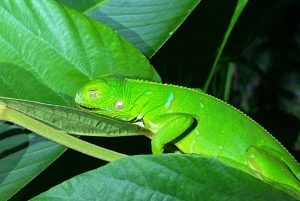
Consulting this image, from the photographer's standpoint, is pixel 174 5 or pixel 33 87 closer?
pixel 33 87

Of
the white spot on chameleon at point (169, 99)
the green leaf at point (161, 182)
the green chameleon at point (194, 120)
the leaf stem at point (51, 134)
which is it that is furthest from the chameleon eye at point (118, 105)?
the green leaf at point (161, 182)

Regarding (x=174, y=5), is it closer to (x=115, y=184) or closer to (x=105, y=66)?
(x=105, y=66)

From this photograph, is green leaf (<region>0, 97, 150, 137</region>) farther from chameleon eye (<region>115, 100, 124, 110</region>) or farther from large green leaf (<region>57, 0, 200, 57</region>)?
large green leaf (<region>57, 0, 200, 57</region>)

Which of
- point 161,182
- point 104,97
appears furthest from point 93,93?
point 161,182

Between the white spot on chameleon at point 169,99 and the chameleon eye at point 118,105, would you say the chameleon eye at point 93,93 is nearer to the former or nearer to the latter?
the chameleon eye at point 118,105

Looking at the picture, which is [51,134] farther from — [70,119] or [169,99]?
[169,99]

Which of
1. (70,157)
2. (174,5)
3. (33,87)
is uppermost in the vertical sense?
(174,5)

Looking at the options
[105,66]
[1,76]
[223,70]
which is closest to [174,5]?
[105,66]
